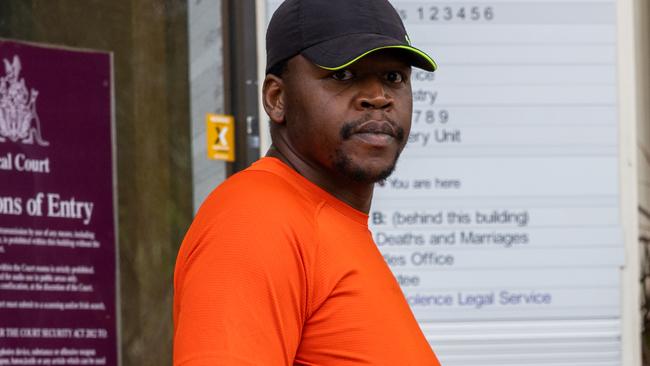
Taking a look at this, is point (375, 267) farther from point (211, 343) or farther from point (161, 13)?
point (161, 13)

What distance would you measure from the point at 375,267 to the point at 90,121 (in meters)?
2.64

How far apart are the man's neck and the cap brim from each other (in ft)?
0.59

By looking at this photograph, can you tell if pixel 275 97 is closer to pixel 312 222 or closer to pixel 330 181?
pixel 330 181

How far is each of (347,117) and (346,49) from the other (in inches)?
4.6

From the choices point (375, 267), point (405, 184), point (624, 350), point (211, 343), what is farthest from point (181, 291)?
point (624, 350)

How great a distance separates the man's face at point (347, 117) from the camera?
7.11ft

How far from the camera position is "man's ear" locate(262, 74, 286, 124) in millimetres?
2244

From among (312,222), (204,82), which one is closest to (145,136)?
(204,82)

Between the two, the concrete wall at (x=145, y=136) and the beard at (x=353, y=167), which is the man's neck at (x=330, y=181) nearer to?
the beard at (x=353, y=167)

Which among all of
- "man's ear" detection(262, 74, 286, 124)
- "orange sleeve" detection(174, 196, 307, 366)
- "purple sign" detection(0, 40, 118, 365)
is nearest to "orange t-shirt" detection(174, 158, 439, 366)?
"orange sleeve" detection(174, 196, 307, 366)

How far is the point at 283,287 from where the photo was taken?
6.28 ft

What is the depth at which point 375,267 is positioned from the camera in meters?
2.12

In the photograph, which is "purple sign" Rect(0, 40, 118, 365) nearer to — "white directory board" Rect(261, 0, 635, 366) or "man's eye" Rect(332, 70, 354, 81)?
"white directory board" Rect(261, 0, 635, 366)

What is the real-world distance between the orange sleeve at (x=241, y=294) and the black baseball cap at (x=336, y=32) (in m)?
0.31
